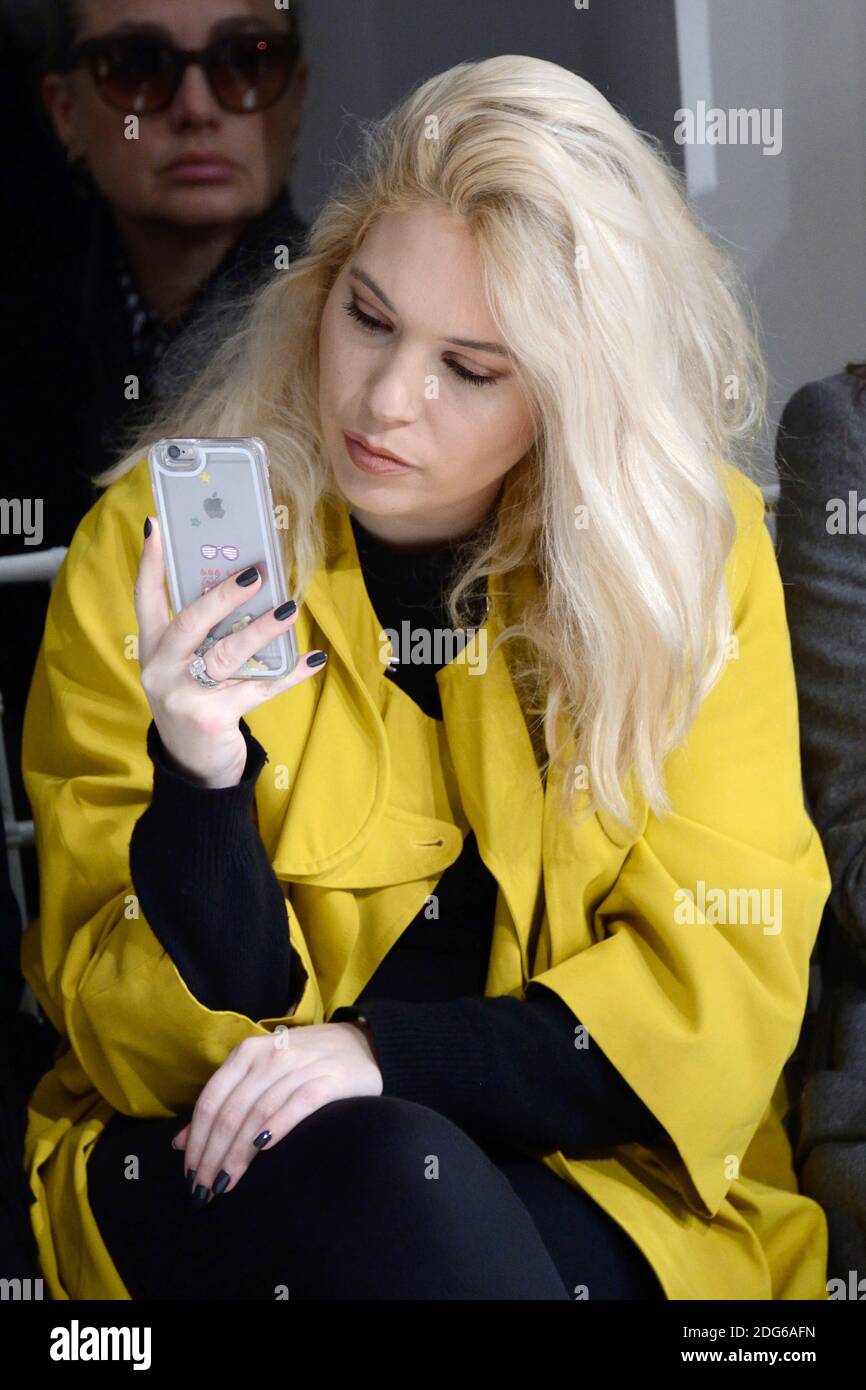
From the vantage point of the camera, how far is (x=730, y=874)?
1422 mm

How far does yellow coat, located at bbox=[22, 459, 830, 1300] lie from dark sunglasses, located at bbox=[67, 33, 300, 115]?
66 centimetres

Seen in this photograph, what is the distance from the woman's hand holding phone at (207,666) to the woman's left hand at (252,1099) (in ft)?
0.75

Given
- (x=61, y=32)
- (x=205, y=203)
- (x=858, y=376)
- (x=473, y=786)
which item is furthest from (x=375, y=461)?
(x=61, y=32)

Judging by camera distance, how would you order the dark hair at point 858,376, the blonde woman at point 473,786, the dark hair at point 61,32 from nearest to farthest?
the blonde woman at point 473,786 → the dark hair at point 858,376 → the dark hair at point 61,32

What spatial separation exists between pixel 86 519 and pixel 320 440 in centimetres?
23

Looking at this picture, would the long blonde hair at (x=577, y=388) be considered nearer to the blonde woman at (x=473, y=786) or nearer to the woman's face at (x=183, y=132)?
the blonde woman at (x=473, y=786)

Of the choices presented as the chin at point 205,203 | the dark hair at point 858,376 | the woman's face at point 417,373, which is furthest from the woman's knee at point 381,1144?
the chin at point 205,203

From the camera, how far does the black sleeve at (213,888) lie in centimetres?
123

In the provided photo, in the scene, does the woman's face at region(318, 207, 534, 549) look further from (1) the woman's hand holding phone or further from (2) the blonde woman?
(1) the woman's hand holding phone

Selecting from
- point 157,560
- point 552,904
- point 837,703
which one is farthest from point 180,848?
point 837,703

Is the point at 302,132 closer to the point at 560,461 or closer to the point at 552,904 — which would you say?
A: the point at 560,461

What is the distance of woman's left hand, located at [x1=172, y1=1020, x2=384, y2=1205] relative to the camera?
1232mm

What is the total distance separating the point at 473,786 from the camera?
1455 millimetres

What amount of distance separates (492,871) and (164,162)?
3.35 feet
